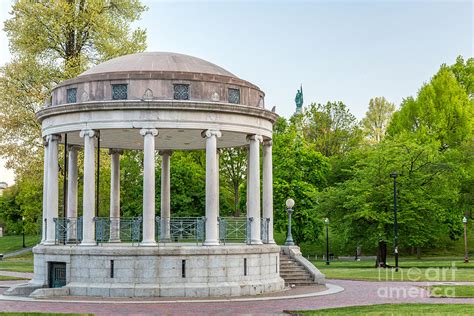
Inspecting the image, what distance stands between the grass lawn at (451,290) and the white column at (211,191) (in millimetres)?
8974

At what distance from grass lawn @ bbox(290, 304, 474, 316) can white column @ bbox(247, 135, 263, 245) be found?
8596mm

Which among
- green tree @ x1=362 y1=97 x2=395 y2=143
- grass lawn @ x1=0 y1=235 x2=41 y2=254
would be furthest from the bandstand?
green tree @ x1=362 y1=97 x2=395 y2=143

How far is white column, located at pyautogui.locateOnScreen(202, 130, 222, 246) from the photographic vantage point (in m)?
28.9

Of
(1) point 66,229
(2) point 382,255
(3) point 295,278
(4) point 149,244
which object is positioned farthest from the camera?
(2) point 382,255

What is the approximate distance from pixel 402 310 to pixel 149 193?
11.4 metres

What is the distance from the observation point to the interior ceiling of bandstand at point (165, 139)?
31969 mm

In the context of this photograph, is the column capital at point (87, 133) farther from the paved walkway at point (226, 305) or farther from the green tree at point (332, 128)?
the green tree at point (332, 128)

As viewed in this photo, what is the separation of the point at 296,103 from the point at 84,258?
3915 inches

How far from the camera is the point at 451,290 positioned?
2884cm

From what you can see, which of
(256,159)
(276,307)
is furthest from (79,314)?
(256,159)

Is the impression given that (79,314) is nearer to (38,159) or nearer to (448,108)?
(38,159)

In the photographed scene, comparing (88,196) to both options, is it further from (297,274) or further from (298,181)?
(298,181)

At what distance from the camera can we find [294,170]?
210ft

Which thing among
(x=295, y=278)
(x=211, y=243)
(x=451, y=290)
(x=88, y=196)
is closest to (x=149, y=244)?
(x=211, y=243)
